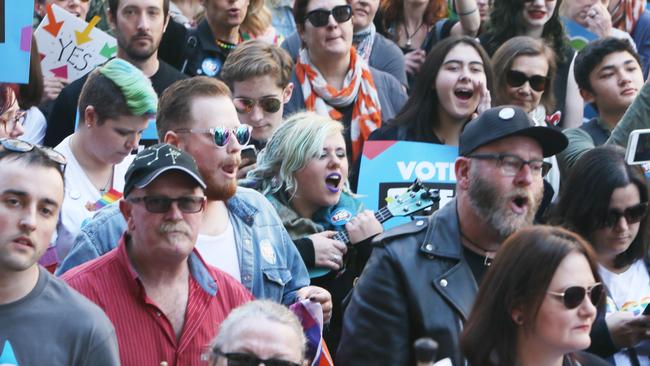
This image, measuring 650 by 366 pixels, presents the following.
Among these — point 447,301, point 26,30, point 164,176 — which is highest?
point 26,30

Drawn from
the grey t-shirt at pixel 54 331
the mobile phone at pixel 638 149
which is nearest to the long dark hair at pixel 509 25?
the mobile phone at pixel 638 149

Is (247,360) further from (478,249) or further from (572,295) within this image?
(478,249)

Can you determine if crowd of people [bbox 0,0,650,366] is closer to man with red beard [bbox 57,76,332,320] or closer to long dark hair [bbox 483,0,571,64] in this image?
man with red beard [bbox 57,76,332,320]

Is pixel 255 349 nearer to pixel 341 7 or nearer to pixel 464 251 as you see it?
pixel 464 251

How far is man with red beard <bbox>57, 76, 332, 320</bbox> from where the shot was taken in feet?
18.7

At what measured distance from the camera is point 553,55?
8578mm

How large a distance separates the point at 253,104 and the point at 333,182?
980 mm

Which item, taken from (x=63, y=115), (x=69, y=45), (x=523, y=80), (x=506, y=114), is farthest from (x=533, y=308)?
(x=69, y=45)

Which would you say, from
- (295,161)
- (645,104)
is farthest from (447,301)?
(645,104)

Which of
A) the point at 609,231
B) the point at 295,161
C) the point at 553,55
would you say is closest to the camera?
the point at 609,231

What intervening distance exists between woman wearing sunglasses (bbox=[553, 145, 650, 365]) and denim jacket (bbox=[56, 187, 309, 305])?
1287 millimetres

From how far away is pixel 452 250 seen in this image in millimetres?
5207

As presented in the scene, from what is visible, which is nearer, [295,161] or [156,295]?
[156,295]

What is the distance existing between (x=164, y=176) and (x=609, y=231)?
2.19m
